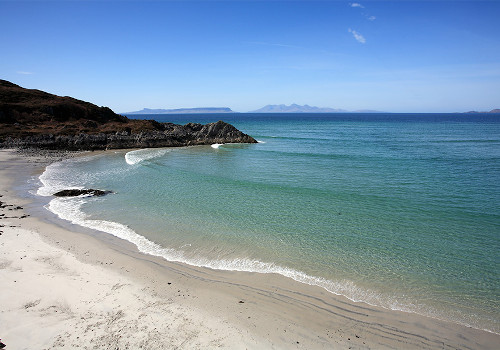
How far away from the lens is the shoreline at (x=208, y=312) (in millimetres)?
7516

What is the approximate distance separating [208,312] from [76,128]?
171ft

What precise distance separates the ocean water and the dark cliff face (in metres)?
20.2

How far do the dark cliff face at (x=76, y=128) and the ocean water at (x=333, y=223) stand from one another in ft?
66.3

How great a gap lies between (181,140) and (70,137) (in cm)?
1731

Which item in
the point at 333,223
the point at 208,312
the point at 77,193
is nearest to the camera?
the point at 208,312

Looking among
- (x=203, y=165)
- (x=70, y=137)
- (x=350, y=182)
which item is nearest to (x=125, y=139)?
(x=70, y=137)

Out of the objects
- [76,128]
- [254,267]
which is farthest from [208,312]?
[76,128]

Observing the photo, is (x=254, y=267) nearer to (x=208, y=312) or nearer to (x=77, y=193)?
(x=208, y=312)

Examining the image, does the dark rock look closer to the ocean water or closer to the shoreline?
the ocean water

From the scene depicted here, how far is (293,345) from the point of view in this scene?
7.41 metres

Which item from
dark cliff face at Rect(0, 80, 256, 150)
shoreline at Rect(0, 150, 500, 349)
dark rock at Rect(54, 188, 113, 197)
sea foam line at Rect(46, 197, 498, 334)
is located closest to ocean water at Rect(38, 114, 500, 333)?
sea foam line at Rect(46, 197, 498, 334)

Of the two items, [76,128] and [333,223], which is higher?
[76,128]

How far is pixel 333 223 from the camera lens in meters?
15.1

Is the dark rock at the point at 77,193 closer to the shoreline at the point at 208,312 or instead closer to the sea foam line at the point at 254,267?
the sea foam line at the point at 254,267
